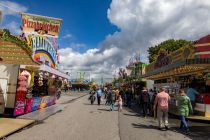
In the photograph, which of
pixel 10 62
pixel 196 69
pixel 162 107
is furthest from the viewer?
pixel 196 69

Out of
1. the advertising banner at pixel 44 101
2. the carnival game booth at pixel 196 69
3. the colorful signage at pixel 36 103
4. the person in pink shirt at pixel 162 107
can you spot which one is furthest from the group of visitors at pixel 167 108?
the advertising banner at pixel 44 101

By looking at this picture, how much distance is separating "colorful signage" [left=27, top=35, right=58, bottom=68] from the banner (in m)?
0.80

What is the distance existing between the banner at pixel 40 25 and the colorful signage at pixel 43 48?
796 mm

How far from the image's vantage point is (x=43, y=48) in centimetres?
2773

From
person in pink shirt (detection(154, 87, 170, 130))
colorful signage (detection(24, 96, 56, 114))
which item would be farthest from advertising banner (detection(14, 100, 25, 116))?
person in pink shirt (detection(154, 87, 170, 130))

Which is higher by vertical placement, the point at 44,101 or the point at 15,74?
the point at 15,74

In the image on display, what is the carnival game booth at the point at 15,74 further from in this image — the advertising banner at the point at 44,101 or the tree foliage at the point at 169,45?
the tree foliage at the point at 169,45

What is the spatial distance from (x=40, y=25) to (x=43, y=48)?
2.52m

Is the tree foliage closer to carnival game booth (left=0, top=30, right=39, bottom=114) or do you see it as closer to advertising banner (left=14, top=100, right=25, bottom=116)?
carnival game booth (left=0, top=30, right=39, bottom=114)

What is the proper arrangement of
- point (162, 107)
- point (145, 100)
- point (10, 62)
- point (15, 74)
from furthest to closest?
point (145, 100) → point (10, 62) → point (15, 74) → point (162, 107)

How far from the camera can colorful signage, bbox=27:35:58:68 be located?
26.8 m

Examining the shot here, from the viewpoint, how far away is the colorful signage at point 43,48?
26.8 meters

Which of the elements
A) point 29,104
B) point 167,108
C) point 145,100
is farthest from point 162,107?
point 29,104

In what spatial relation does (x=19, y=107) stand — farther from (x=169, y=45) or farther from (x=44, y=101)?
(x=169, y=45)
